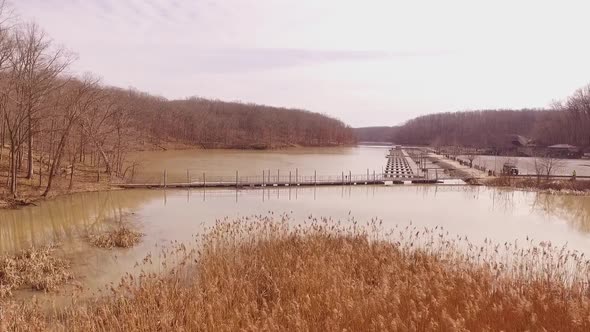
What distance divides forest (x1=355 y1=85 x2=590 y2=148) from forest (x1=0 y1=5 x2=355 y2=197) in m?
39.6

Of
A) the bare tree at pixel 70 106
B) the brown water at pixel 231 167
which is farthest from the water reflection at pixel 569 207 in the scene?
the bare tree at pixel 70 106

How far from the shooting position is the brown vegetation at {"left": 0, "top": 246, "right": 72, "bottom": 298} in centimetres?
1049

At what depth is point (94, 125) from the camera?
38.5m

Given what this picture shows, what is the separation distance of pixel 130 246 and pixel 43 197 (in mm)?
14325

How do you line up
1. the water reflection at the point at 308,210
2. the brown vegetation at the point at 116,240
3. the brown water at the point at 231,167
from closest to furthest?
the brown vegetation at the point at 116,240, the water reflection at the point at 308,210, the brown water at the point at 231,167

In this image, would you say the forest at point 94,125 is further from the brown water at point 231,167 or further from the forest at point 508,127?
the forest at point 508,127

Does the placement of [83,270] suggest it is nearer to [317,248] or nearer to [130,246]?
[130,246]

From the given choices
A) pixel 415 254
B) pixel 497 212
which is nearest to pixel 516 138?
pixel 497 212

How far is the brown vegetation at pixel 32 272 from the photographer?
34.4 feet

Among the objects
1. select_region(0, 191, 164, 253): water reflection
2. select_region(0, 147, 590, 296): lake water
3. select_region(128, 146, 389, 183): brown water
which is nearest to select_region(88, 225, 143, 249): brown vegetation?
select_region(0, 147, 590, 296): lake water

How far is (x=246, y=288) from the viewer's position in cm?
874

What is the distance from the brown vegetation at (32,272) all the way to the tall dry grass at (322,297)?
2347 mm

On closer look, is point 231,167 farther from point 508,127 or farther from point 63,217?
point 508,127

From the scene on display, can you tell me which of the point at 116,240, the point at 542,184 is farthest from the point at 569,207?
the point at 116,240
